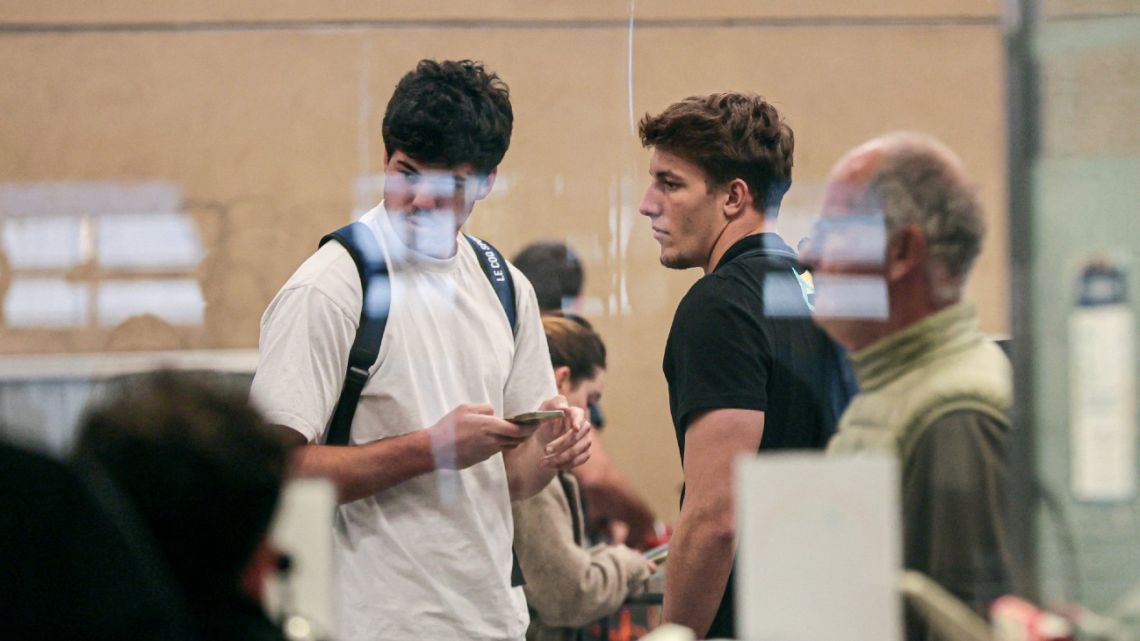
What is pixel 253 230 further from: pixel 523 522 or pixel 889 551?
pixel 889 551

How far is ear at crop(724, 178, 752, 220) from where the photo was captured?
87.2 inches

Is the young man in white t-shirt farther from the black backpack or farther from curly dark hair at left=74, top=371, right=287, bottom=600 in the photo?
curly dark hair at left=74, top=371, right=287, bottom=600

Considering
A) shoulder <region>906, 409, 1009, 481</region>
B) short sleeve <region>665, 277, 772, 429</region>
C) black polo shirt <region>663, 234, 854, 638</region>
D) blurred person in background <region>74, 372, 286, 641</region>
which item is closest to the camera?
blurred person in background <region>74, 372, 286, 641</region>

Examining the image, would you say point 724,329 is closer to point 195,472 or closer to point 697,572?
point 697,572

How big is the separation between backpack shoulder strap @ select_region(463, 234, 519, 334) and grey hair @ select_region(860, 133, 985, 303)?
2.13 ft

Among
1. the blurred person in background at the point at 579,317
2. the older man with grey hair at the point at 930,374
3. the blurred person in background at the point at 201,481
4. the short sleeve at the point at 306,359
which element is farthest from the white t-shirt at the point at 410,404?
the blurred person in background at the point at 201,481

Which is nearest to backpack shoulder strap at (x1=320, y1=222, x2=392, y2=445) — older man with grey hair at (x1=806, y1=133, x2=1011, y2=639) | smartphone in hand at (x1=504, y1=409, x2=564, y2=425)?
smartphone in hand at (x1=504, y1=409, x2=564, y2=425)

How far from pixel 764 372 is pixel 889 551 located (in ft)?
1.25

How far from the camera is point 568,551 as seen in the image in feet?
9.41

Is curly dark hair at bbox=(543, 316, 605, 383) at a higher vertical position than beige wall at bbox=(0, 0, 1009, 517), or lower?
lower

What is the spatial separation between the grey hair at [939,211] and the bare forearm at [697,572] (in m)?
0.47

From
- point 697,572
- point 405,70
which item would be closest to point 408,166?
point 405,70

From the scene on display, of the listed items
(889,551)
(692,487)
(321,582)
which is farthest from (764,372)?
(321,582)

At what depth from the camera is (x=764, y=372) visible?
2084 mm
